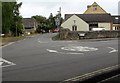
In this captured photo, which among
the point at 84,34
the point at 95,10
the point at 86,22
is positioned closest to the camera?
the point at 84,34

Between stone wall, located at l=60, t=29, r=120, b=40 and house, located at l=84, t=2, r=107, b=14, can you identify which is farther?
house, located at l=84, t=2, r=107, b=14

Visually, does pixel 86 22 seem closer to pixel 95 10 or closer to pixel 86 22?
pixel 86 22

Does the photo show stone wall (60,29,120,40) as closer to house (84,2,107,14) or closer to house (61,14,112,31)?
house (61,14,112,31)

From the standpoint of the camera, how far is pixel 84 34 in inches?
1251

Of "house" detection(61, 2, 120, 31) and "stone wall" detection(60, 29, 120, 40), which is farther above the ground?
"house" detection(61, 2, 120, 31)

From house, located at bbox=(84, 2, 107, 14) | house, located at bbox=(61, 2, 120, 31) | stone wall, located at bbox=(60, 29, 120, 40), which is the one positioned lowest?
→ stone wall, located at bbox=(60, 29, 120, 40)

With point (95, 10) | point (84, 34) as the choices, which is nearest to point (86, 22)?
point (95, 10)

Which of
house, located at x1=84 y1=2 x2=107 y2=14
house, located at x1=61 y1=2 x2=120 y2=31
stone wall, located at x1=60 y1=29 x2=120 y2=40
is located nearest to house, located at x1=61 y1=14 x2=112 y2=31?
house, located at x1=61 y1=2 x2=120 y2=31

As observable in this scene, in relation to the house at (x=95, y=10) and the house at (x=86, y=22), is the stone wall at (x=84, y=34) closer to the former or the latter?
the house at (x=86, y=22)

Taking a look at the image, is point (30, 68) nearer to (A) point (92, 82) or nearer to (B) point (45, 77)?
(B) point (45, 77)

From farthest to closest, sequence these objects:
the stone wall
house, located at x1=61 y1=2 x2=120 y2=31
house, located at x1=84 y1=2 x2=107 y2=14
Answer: house, located at x1=84 y1=2 x2=107 y2=14
house, located at x1=61 y1=2 x2=120 y2=31
the stone wall

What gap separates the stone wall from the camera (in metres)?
31.2

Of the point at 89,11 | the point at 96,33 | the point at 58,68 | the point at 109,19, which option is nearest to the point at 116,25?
the point at 109,19

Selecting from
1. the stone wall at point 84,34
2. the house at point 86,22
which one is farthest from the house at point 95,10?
the stone wall at point 84,34
